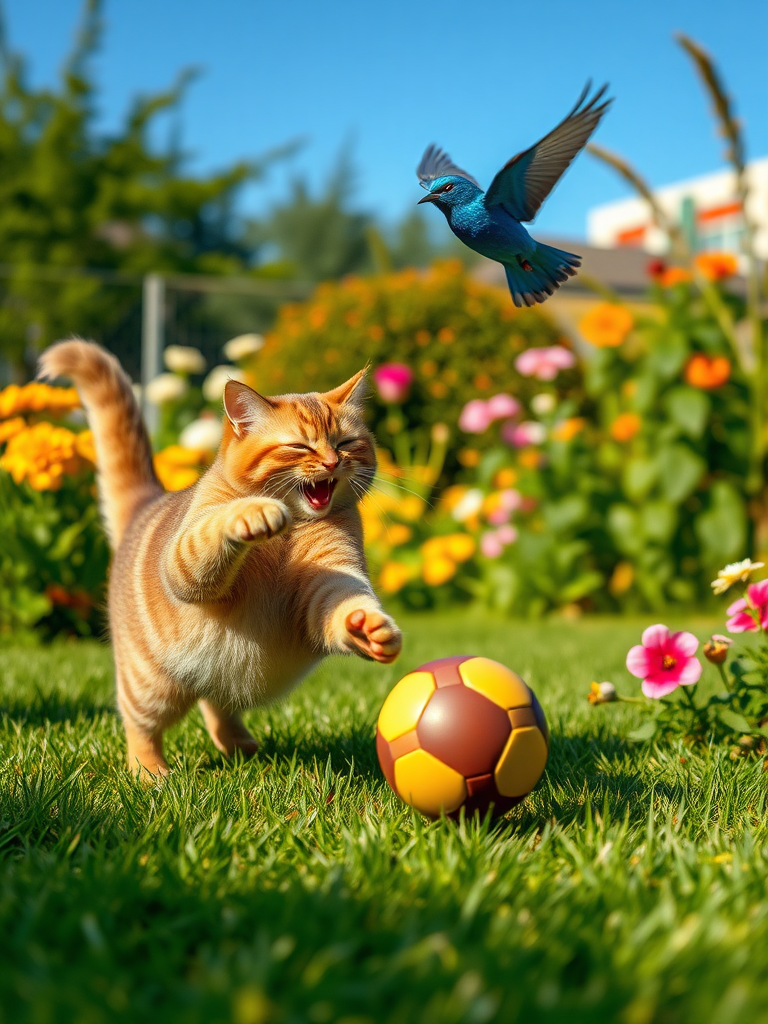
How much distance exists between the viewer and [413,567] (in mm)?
6375

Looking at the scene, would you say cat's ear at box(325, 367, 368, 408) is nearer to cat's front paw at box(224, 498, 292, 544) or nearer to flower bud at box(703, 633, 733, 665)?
cat's front paw at box(224, 498, 292, 544)

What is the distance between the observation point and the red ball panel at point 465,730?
1743 mm

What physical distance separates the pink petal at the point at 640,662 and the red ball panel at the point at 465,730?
571 millimetres

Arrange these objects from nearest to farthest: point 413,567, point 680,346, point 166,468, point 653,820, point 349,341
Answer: point 653,820 < point 166,468 < point 680,346 < point 413,567 < point 349,341

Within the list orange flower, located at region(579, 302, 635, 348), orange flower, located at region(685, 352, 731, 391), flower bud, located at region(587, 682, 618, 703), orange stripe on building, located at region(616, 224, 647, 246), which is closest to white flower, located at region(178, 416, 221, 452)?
orange flower, located at region(579, 302, 635, 348)

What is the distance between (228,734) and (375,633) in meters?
0.93

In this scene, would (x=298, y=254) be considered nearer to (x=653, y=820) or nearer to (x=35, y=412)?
(x=35, y=412)

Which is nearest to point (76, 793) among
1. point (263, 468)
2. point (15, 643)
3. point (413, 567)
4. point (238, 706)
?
point (238, 706)

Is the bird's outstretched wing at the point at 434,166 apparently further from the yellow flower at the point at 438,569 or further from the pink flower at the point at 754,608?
the yellow flower at the point at 438,569

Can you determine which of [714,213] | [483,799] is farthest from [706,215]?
[483,799]

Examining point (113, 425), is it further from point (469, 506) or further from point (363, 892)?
point (469, 506)

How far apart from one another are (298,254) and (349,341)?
22316 mm

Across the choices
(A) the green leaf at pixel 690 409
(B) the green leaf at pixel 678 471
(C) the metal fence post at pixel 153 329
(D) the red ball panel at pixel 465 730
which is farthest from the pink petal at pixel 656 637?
(C) the metal fence post at pixel 153 329

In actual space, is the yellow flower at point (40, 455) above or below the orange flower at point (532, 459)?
above
